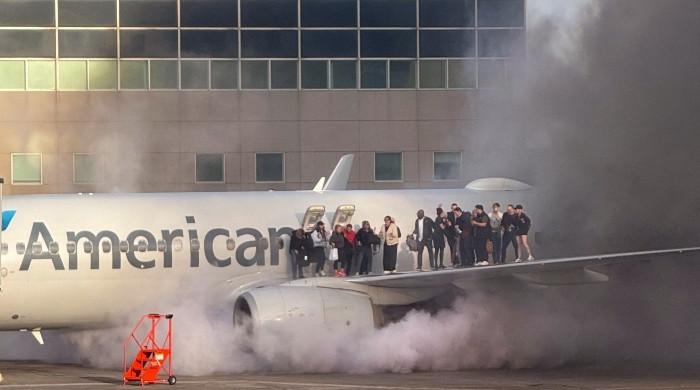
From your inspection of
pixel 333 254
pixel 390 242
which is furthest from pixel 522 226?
pixel 333 254

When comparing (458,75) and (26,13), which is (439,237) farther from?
(26,13)

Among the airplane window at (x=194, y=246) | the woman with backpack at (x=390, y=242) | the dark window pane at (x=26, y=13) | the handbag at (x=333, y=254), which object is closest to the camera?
the handbag at (x=333, y=254)

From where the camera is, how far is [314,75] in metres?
41.4

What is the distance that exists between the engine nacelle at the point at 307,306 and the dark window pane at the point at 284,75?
14.7 meters

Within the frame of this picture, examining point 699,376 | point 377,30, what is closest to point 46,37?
point 377,30

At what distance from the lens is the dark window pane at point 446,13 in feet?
136

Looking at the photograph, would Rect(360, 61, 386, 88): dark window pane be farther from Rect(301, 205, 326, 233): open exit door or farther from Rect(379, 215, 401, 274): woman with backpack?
Rect(379, 215, 401, 274): woman with backpack

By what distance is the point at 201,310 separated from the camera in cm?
2822

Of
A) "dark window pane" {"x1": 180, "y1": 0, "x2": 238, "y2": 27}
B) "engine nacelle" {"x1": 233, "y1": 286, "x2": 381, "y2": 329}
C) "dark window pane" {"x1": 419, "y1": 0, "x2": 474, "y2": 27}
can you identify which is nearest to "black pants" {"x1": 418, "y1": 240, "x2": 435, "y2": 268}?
"engine nacelle" {"x1": 233, "y1": 286, "x2": 381, "y2": 329}

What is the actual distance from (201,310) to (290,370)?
2.56 m

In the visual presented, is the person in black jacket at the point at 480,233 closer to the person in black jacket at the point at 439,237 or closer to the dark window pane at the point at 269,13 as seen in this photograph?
the person in black jacket at the point at 439,237

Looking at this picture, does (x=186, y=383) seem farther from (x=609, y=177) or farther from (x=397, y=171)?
(x=397, y=171)

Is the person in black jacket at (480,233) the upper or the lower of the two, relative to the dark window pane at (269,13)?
lower

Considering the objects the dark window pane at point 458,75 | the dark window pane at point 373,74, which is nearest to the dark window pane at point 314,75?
the dark window pane at point 373,74
